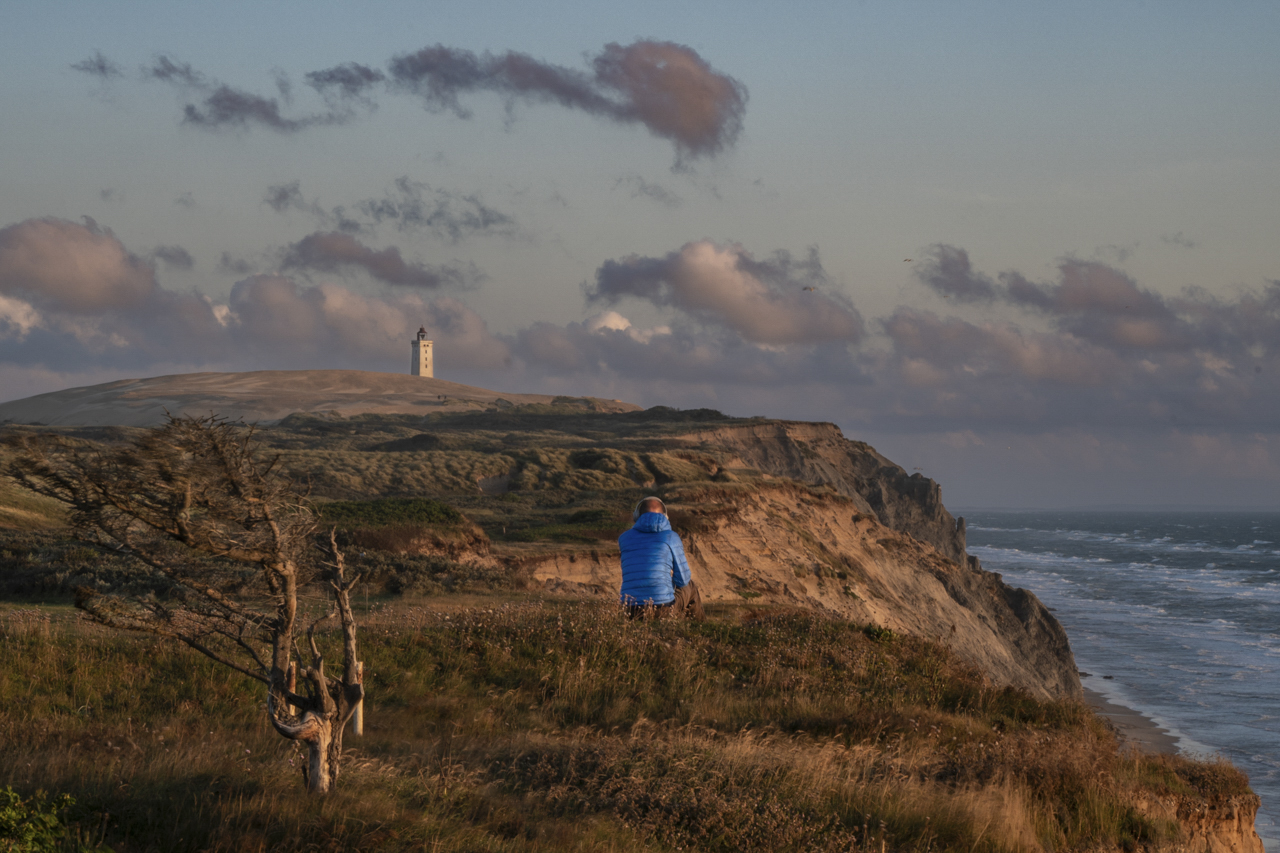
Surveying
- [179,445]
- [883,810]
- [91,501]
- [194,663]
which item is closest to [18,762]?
[91,501]

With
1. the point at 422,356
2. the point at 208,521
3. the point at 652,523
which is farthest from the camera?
the point at 422,356

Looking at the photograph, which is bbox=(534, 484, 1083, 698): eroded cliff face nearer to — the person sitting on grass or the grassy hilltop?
the person sitting on grass

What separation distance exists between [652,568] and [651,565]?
0.15 ft

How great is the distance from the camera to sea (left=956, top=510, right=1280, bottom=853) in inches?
1029

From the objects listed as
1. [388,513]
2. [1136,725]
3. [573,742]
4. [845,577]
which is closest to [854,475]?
[845,577]

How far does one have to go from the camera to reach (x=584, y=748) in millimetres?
7590

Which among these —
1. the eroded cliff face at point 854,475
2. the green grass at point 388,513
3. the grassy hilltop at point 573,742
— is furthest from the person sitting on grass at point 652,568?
the eroded cliff face at point 854,475

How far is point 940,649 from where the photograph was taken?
1398cm

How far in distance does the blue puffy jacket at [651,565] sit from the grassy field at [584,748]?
49 cm

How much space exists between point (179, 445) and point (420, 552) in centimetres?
1593

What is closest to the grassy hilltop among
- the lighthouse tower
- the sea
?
the sea

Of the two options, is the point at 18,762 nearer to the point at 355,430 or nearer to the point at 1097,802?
the point at 1097,802

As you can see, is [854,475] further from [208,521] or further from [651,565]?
[208,521]

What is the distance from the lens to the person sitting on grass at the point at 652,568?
12562 millimetres
